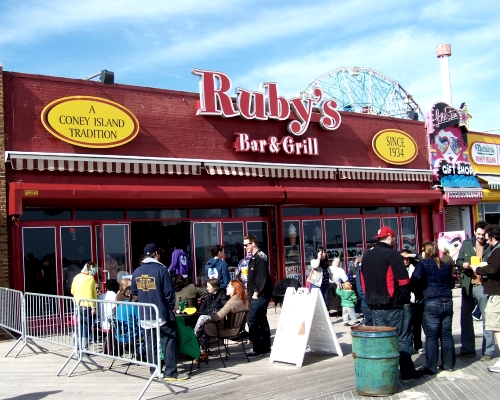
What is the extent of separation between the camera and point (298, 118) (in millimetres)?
17812

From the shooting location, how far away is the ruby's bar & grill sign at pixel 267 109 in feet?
52.1

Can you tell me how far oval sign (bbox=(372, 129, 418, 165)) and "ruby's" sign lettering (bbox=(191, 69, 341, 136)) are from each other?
84.1 inches

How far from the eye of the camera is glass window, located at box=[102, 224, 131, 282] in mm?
14359

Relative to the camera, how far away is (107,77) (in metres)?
14.5

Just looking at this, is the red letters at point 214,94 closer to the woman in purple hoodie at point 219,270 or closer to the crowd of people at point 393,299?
the woman in purple hoodie at point 219,270

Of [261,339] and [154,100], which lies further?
[154,100]

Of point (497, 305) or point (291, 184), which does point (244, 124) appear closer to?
point (291, 184)

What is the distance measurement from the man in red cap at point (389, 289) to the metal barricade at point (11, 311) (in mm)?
5782

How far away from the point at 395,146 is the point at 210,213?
7513 millimetres

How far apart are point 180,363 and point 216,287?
1542 mm

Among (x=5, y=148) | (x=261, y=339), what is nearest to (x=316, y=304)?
(x=261, y=339)

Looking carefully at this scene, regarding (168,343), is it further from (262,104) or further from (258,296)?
(262,104)

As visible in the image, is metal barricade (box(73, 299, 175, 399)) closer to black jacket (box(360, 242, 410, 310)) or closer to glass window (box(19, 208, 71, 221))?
black jacket (box(360, 242, 410, 310))

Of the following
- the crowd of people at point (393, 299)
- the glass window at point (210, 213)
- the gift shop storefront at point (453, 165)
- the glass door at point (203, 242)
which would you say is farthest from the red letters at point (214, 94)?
the gift shop storefront at point (453, 165)
